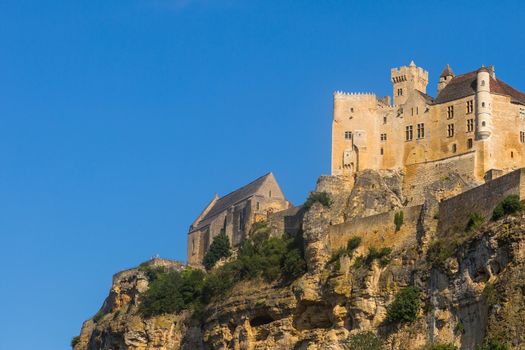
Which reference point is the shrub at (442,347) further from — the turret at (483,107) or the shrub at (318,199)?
the turret at (483,107)

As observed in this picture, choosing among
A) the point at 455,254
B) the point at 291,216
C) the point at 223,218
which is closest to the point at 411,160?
the point at 291,216

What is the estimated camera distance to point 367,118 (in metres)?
83.5

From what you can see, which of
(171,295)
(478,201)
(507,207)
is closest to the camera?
(507,207)

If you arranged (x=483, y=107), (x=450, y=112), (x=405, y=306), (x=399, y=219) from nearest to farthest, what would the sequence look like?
(x=405, y=306) → (x=399, y=219) → (x=483, y=107) → (x=450, y=112)

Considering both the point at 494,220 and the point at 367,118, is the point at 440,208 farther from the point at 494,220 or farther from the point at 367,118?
the point at 367,118

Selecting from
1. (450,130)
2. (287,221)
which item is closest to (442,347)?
(287,221)

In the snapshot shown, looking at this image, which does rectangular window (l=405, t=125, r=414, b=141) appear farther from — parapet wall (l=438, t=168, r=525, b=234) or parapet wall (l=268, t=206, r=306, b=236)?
parapet wall (l=438, t=168, r=525, b=234)

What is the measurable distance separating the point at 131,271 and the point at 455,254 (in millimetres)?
27910

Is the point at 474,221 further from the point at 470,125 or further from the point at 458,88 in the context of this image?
the point at 458,88

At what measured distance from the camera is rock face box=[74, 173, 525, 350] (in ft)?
188

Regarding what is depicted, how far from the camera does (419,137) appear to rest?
268 feet

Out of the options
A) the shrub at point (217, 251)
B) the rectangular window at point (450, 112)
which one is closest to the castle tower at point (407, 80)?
the rectangular window at point (450, 112)

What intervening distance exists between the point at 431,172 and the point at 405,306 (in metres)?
19.4

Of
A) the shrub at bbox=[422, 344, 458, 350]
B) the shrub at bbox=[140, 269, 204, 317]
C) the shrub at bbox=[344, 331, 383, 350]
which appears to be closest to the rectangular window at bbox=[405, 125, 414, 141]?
the shrub at bbox=[140, 269, 204, 317]
